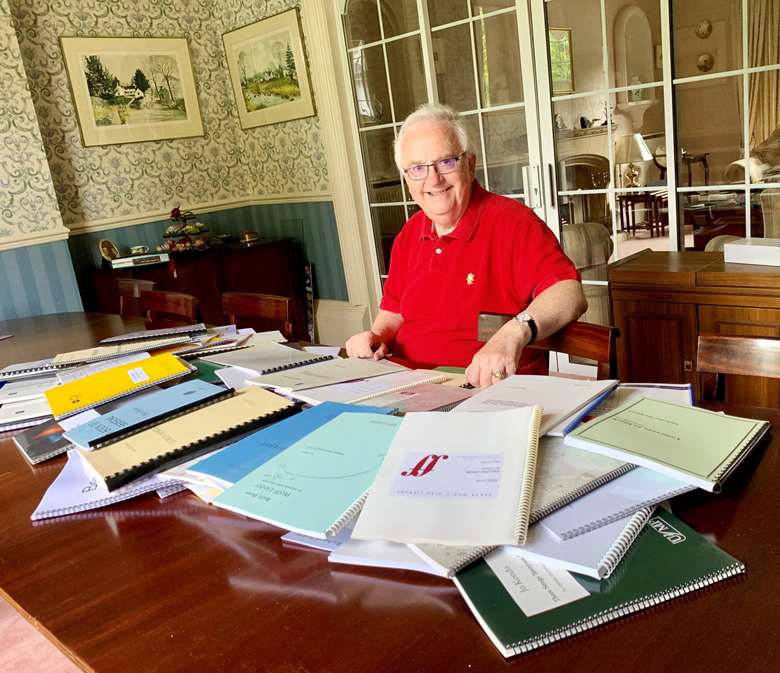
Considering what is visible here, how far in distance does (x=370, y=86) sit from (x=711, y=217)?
2063 mm

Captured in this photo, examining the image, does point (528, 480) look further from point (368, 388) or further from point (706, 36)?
point (706, 36)

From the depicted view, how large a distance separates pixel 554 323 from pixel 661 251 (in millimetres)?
1627

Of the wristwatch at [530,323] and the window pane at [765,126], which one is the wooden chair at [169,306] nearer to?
the wristwatch at [530,323]

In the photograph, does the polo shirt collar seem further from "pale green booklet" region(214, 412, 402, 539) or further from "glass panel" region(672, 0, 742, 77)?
"glass panel" region(672, 0, 742, 77)

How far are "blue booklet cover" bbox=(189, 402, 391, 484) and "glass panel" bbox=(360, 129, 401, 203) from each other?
308 centimetres

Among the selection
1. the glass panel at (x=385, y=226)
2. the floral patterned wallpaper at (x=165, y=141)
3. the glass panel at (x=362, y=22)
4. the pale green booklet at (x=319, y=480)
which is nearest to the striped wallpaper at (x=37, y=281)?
the floral patterned wallpaper at (x=165, y=141)

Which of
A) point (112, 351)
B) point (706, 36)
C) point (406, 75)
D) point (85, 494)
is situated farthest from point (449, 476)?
point (406, 75)

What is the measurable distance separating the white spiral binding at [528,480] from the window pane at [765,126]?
227 cm

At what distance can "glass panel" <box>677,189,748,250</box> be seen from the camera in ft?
9.35

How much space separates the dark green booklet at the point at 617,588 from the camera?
2.13 feet

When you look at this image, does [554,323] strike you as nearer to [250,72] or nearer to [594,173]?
[594,173]

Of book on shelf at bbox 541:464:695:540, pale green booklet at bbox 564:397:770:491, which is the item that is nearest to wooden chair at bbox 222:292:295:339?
pale green booklet at bbox 564:397:770:491

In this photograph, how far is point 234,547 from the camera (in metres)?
0.89

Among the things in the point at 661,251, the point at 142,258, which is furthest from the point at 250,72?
the point at 661,251
